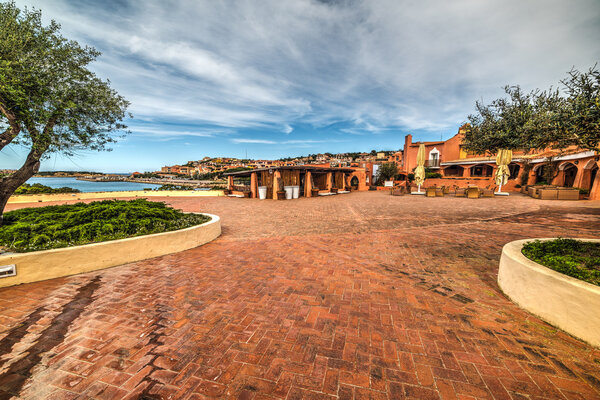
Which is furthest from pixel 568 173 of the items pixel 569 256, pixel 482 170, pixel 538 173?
pixel 569 256

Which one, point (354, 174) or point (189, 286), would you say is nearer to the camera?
point (189, 286)

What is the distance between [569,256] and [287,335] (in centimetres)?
413

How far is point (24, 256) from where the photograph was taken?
3.64 metres

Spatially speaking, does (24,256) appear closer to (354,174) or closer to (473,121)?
(473,121)

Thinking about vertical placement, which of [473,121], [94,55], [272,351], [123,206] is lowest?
[272,351]

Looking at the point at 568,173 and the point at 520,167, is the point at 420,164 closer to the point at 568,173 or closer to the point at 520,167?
the point at 568,173

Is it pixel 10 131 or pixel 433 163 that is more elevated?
pixel 433 163

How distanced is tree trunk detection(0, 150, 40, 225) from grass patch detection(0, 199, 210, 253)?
630 mm

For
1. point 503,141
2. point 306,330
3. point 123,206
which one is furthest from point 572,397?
point 503,141

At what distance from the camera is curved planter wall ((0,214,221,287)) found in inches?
143

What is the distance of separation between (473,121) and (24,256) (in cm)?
2301

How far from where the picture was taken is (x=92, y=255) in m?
4.18

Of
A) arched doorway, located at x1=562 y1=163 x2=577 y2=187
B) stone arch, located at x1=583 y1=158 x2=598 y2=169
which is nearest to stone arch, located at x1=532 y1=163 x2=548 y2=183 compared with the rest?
arched doorway, located at x1=562 y1=163 x2=577 y2=187

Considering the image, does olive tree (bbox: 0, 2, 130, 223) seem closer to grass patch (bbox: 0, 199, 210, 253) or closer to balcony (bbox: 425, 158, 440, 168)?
grass patch (bbox: 0, 199, 210, 253)
